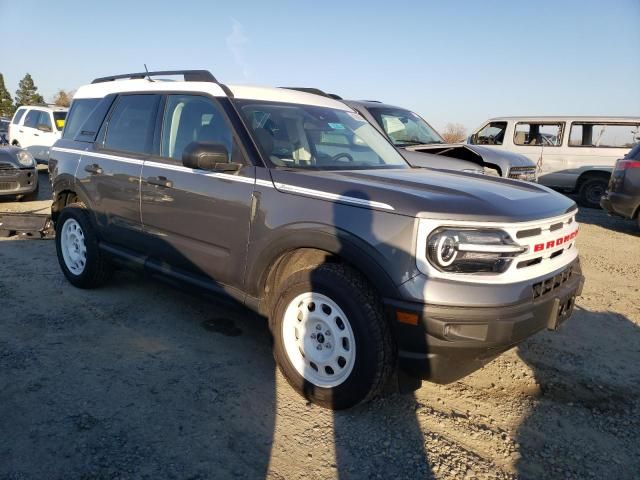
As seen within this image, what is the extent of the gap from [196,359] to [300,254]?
1.12 metres

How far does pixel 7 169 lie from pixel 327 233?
8.75 meters

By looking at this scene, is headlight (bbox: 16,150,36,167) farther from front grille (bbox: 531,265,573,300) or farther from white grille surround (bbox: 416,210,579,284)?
front grille (bbox: 531,265,573,300)

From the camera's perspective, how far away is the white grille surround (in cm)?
245

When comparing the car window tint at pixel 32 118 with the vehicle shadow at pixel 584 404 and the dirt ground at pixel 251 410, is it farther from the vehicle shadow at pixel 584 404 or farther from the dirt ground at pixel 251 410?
the vehicle shadow at pixel 584 404

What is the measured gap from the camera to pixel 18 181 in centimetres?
930

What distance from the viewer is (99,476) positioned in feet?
7.46

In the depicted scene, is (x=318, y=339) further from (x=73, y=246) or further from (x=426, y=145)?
(x=426, y=145)

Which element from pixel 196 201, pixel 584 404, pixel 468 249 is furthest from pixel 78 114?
pixel 584 404

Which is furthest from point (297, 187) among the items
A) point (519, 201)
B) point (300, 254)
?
point (519, 201)

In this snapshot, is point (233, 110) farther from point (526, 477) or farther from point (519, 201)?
point (526, 477)

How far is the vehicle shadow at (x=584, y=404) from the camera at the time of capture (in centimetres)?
251

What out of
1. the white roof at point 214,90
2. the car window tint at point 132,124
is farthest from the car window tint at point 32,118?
the car window tint at point 132,124

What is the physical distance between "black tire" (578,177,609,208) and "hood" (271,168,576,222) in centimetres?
1002

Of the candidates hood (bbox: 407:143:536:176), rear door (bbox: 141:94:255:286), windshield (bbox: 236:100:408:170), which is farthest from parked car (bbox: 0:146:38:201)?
windshield (bbox: 236:100:408:170)
